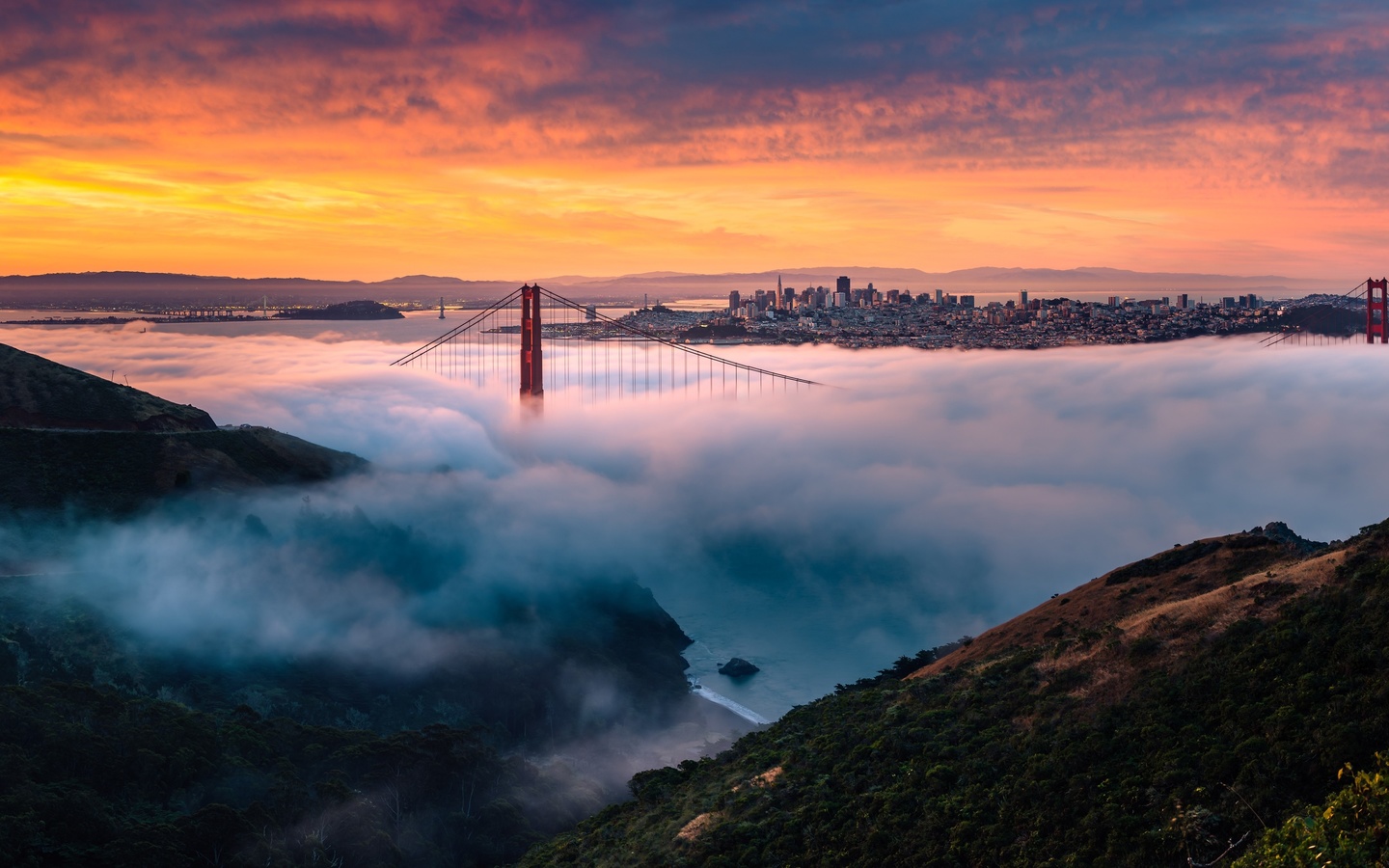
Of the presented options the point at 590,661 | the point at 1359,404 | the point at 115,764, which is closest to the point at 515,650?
the point at 590,661

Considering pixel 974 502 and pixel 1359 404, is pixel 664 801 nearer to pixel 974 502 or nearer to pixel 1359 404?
pixel 974 502

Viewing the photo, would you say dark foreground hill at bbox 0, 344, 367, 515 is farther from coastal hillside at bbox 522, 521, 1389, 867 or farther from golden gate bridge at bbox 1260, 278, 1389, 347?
golden gate bridge at bbox 1260, 278, 1389, 347

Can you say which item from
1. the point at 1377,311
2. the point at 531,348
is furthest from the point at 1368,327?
the point at 531,348

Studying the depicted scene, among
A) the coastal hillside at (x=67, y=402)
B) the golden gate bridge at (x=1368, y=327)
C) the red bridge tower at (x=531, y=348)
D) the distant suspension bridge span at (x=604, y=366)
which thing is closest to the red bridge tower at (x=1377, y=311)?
the golden gate bridge at (x=1368, y=327)

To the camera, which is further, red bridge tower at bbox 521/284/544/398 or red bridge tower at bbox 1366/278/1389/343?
red bridge tower at bbox 1366/278/1389/343

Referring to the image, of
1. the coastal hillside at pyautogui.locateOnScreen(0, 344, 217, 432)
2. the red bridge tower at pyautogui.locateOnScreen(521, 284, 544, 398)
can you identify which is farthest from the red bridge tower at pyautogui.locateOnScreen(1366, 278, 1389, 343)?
the coastal hillside at pyautogui.locateOnScreen(0, 344, 217, 432)

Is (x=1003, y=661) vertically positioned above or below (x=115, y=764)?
above

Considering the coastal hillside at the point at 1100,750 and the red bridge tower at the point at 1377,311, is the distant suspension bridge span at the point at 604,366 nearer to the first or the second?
the red bridge tower at the point at 1377,311
